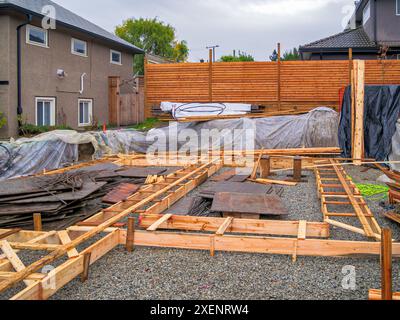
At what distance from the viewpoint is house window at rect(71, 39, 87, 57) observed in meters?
17.0

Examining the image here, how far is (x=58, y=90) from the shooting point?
628 inches

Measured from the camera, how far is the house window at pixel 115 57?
2027cm

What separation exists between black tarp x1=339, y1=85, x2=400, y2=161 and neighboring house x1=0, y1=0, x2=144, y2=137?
10.2 metres

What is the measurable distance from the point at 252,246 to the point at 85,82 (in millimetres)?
14605

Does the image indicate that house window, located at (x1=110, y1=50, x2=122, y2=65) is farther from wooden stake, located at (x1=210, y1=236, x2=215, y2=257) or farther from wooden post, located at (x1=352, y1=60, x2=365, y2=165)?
wooden stake, located at (x1=210, y1=236, x2=215, y2=257)

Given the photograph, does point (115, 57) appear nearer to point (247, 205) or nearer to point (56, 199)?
point (56, 199)

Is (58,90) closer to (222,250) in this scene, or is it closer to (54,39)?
(54,39)

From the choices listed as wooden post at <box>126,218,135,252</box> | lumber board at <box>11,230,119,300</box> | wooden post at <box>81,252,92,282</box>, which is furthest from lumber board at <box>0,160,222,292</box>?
wooden post at <box>126,218,135,252</box>

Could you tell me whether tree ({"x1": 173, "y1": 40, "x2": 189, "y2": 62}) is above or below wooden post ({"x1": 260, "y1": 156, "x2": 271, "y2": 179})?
above

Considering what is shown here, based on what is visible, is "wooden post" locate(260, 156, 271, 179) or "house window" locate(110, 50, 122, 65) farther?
"house window" locate(110, 50, 122, 65)

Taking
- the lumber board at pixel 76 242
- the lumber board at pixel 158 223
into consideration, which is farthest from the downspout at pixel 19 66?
the lumber board at pixel 158 223

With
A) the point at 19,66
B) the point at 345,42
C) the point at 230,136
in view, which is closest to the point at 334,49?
the point at 345,42

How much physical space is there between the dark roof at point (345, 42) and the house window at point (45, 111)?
44.7 ft

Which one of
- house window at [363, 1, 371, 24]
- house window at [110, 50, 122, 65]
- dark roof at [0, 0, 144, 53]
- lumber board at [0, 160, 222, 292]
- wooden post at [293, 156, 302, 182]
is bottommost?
lumber board at [0, 160, 222, 292]
